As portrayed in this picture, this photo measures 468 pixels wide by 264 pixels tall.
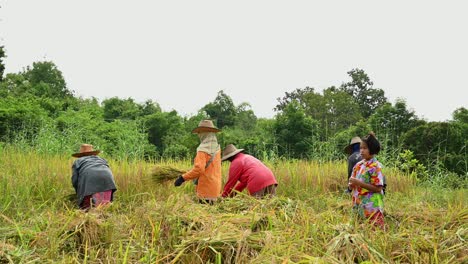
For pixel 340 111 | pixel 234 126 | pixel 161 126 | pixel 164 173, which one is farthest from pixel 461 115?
pixel 164 173

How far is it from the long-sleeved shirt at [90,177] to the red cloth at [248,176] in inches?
49.9

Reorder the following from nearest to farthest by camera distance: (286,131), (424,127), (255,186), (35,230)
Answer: (35,230) → (255,186) → (424,127) → (286,131)

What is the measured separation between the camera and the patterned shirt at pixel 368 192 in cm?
383

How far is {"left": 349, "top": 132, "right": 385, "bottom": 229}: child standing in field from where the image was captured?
12.6 ft

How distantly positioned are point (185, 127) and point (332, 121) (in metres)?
10.5

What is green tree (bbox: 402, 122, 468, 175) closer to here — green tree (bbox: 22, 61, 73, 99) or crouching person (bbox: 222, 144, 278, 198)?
crouching person (bbox: 222, 144, 278, 198)

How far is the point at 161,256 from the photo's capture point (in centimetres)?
241

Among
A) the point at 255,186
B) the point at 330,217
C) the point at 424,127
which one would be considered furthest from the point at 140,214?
the point at 424,127

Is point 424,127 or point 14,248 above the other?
point 424,127

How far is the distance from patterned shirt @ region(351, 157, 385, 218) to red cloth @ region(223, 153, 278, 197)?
3.40 feet

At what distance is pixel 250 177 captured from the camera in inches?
186

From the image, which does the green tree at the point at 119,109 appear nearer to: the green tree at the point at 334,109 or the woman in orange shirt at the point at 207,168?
the green tree at the point at 334,109

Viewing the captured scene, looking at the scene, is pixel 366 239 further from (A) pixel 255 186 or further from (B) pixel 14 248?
(A) pixel 255 186

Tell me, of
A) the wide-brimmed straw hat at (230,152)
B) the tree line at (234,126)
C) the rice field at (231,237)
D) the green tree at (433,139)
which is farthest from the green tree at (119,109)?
the rice field at (231,237)
